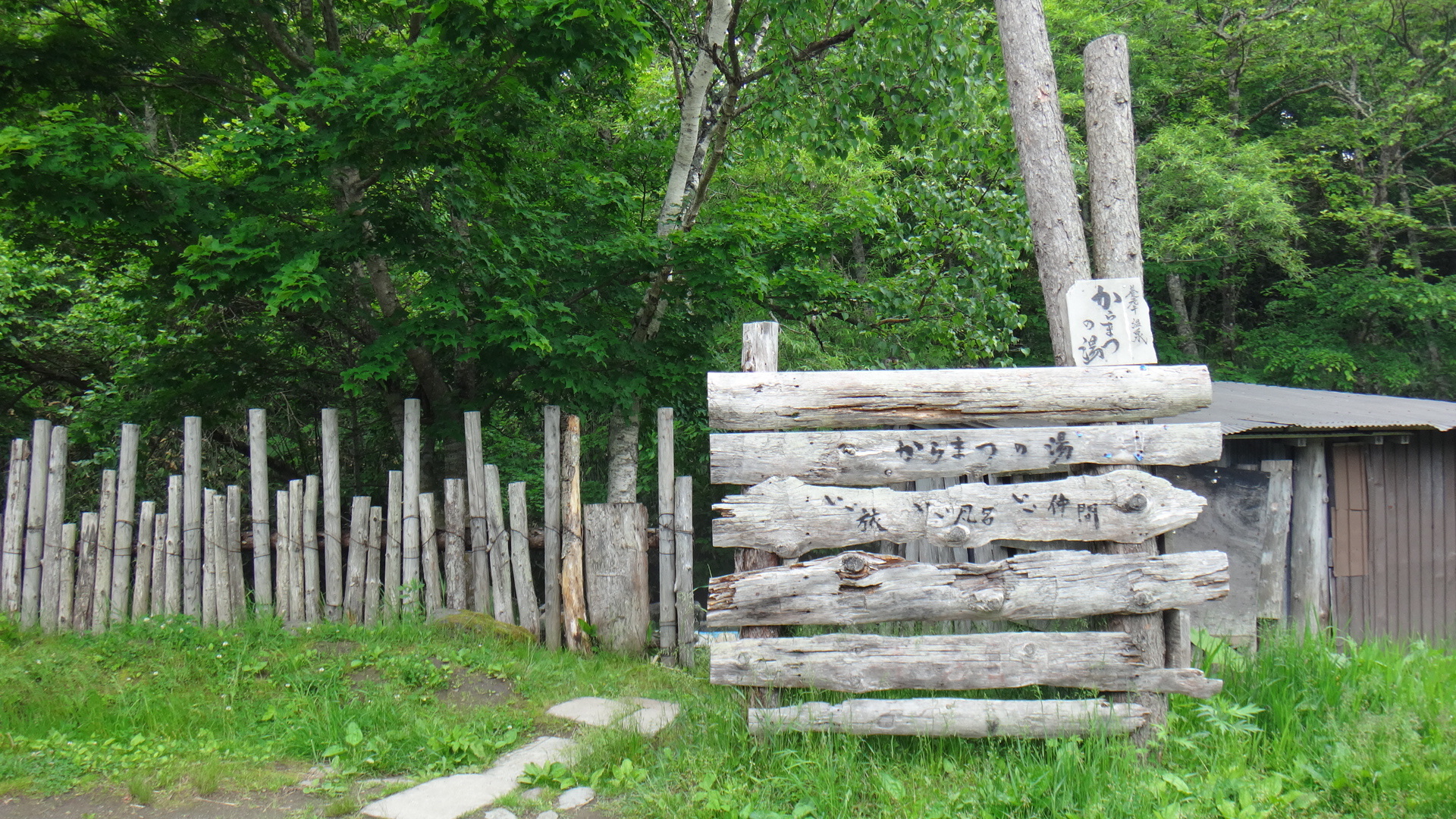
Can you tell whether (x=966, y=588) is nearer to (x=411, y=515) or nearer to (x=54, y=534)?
(x=411, y=515)

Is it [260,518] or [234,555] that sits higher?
[260,518]

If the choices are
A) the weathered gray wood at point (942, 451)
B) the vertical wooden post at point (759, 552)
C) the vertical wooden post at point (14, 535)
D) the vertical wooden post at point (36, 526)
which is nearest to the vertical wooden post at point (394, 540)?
the vertical wooden post at point (36, 526)

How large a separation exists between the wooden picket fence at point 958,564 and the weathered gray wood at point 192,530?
4806 millimetres

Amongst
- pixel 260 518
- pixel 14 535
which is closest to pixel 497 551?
pixel 260 518

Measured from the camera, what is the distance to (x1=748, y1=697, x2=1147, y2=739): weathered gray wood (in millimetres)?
3736

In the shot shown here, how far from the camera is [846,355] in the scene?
30.1 feet

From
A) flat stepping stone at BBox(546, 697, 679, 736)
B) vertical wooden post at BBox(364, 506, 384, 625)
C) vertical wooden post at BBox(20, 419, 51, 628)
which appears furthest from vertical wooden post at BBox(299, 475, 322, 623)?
flat stepping stone at BBox(546, 697, 679, 736)

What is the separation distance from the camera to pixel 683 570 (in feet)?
20.3

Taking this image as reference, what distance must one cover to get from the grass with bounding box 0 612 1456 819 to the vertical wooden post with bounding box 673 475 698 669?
412mm

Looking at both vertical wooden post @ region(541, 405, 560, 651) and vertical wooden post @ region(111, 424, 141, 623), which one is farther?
vertical wooden post @ region(111, 424, 141, 623)

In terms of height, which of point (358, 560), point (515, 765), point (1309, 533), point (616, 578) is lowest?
point (515, 765)

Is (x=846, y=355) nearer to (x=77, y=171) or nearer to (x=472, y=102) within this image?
(x=472, y=102)

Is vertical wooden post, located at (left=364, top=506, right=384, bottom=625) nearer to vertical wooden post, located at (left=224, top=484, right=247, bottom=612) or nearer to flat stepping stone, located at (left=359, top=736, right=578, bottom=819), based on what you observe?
vertical wooden post, located at (left=224, top=484, right=247, bottom=612)

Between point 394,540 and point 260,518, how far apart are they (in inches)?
41.4
